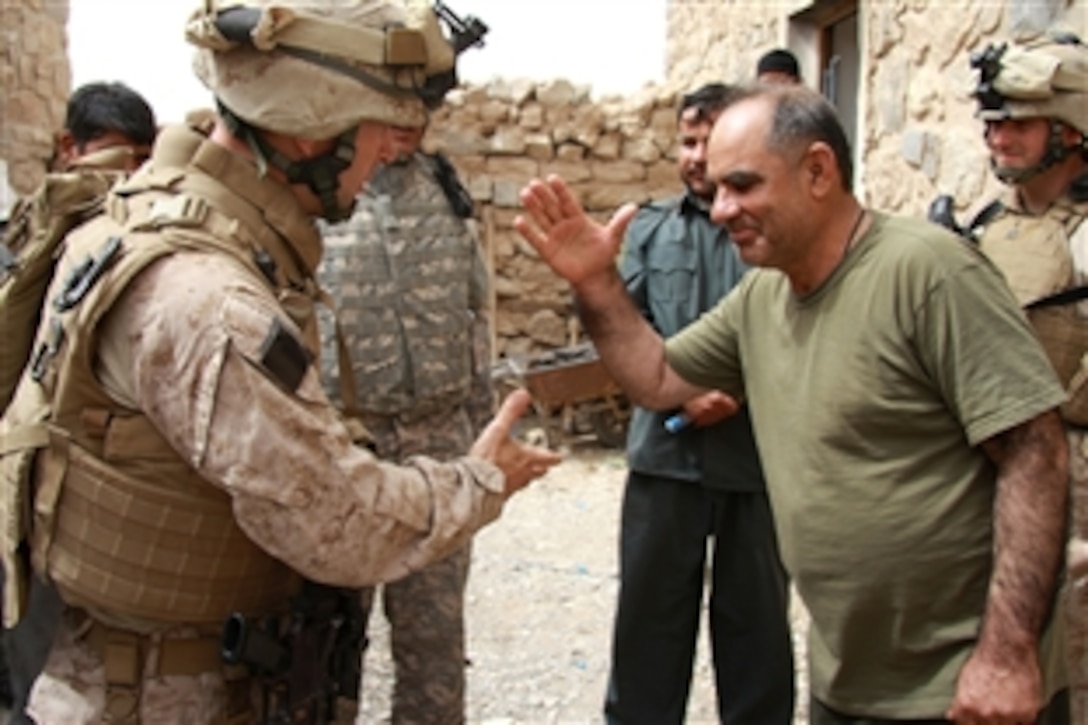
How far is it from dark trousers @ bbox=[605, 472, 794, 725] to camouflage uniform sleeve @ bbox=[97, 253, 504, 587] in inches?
68.8

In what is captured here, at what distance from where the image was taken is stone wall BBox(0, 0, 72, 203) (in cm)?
676

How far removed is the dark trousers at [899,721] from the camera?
1.97 meters

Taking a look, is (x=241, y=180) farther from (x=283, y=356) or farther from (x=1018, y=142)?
(x=1018, y=142)

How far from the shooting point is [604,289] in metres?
2.45

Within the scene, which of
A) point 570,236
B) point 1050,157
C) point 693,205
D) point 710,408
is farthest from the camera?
point 693,205

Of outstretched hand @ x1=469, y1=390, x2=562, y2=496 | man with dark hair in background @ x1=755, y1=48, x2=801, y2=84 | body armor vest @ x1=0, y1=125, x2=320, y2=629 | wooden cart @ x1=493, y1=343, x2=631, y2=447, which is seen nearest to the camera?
body armor vest @ x1=0, y1=125, x2=320, y2=629

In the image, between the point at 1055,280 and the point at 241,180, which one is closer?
the point at 241,180

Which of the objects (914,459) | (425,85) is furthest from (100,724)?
(914,459)

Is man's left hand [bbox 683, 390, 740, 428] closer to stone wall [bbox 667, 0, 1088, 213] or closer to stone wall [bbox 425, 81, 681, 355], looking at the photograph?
stone wall [bbox 667, 0, 1088, 213]

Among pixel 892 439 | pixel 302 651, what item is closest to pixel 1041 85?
pixel 892 439

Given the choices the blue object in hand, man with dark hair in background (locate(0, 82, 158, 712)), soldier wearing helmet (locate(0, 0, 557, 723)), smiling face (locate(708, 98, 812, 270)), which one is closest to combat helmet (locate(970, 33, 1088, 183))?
the blue object in hand

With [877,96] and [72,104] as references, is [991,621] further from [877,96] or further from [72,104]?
[877,96]

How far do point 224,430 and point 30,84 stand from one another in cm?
649

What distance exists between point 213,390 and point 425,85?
71 centimetres
